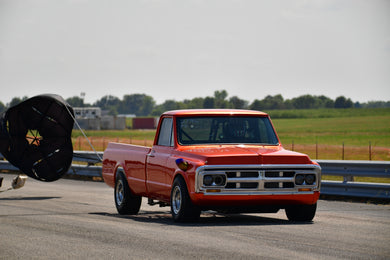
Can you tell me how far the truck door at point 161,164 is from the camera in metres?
12.6

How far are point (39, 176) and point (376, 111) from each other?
136072mm

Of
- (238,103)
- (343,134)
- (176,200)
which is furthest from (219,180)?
(238,103)

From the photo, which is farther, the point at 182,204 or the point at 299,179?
the point at 299,179

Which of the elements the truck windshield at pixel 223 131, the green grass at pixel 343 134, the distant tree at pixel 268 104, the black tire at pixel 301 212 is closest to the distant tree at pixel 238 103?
the distant tree at pixel 268 104

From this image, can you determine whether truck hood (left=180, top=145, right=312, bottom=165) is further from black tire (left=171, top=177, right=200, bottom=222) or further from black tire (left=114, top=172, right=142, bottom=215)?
black tire (left=114, top=172, right=142, bottom=215)

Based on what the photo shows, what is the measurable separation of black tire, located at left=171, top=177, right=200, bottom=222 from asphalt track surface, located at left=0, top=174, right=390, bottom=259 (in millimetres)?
138

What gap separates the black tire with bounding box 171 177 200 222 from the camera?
11711 millimetres

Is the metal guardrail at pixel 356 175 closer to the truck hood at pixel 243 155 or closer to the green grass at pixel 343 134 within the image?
the truck hood at pixel 243 155

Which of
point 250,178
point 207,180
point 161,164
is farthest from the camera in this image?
point 161,164

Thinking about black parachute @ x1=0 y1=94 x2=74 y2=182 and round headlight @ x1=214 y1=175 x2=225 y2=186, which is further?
black parachute @ x1=0 y1=94 x2=74 y2=182

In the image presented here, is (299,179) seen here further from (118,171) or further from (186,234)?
(118,171)

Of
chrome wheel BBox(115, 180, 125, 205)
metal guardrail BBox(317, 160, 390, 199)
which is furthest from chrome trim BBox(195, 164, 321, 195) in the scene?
metal guardrail BBox(317, 160, 390, 199)

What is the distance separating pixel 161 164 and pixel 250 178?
1.79 metres

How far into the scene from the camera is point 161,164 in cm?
1279
